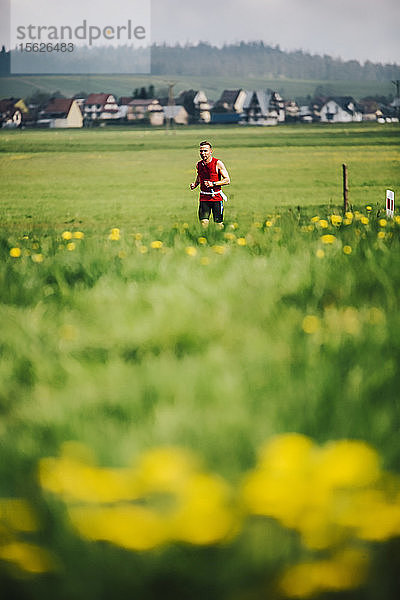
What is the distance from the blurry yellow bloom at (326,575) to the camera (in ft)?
5.70

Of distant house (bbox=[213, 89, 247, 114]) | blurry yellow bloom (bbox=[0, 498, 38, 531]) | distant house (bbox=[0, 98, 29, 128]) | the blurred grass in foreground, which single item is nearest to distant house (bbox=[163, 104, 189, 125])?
distant house (bbox=[213, 89, 247, 114])

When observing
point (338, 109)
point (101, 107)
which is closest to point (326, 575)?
point (101, 107)

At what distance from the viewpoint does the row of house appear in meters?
128

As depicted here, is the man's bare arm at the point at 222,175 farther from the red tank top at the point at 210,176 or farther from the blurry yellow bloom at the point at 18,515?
the blurry yellow bloom at the point at 18,515

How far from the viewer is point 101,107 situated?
155875 mm

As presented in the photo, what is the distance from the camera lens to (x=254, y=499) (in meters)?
1.86

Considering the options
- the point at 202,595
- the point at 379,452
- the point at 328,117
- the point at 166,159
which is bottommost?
the point at 202,595

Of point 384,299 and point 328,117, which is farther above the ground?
point 328,117

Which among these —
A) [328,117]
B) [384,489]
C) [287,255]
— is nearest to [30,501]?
[384,489]

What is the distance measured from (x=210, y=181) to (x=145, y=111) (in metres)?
130

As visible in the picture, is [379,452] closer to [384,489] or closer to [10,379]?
[384,489]

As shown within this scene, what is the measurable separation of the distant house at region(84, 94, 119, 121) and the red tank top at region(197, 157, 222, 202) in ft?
463

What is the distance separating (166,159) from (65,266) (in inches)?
1502

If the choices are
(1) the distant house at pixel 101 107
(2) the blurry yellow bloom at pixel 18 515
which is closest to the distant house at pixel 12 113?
(1) the distant house at pixel 101 107
